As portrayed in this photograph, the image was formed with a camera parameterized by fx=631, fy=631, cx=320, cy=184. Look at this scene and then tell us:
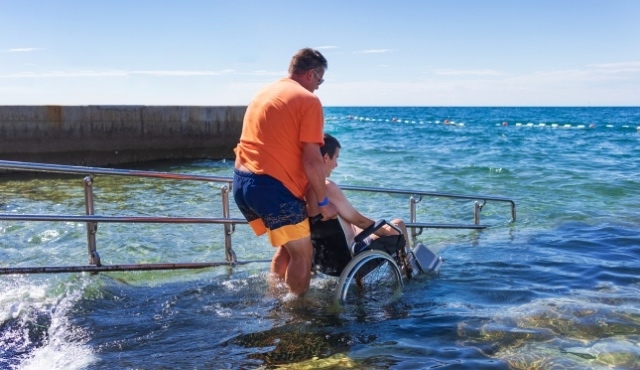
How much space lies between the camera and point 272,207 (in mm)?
4020

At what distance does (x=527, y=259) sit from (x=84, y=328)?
14.5ft

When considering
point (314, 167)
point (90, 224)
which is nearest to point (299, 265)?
point (314, 167)

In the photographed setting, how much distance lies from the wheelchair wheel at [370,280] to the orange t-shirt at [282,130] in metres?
0.69

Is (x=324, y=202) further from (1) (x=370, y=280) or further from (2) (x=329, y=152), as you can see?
(1) (x=370, y=280)

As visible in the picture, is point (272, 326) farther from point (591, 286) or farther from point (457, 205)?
point (457, 205)

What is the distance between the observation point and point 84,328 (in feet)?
13.1

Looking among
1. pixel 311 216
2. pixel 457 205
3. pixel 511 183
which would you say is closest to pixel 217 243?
pixel 311 216

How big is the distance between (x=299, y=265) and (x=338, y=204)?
50cm

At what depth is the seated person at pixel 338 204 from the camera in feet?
13.9

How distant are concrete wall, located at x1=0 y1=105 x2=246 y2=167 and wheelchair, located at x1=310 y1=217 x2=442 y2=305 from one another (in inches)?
494

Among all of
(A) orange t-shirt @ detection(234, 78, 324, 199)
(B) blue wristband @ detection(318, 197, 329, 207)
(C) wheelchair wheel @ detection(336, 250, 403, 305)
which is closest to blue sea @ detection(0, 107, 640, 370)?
(C) wheelchair wheel @ detection(336, 250, 403, 305)

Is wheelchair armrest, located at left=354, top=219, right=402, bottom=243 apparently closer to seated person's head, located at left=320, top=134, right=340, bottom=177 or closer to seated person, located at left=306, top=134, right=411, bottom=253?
seated person, located at left=306, top=134, right=411, bottom=253

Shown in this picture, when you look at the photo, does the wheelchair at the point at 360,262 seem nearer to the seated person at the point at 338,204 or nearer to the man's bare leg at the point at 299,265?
the seated person at the point at 338,204

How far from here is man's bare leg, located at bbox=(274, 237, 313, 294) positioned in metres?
4.25
